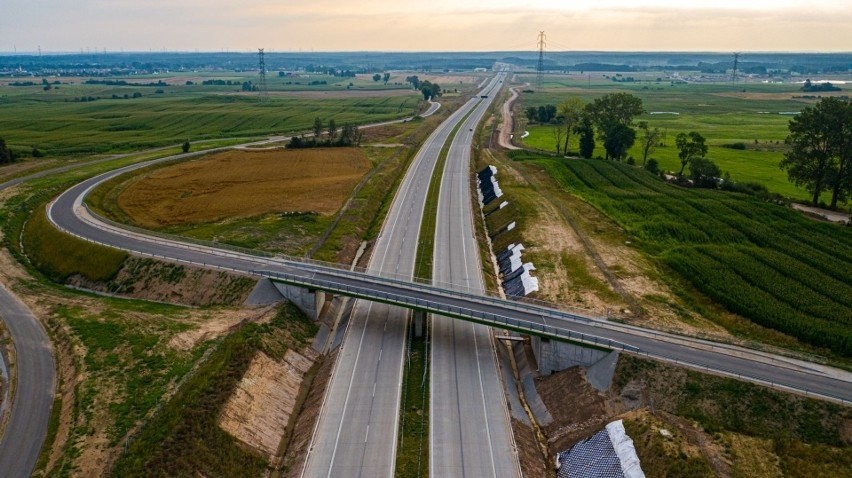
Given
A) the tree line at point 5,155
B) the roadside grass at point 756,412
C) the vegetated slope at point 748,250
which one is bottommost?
the roadside grass at point 756,412

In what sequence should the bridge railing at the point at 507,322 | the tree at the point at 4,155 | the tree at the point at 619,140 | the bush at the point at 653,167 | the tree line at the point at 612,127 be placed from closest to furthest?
the bridge railing at the point at 507,322 < the bush at the point at 653,167 < the tree at the point at 4,155 < the tree line at the point at 612,127 < the tree at the point at 619,140

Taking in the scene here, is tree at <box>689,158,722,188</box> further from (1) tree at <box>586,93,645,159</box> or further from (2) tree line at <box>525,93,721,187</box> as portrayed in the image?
(1) tree at <box>586,93,645,159</box>

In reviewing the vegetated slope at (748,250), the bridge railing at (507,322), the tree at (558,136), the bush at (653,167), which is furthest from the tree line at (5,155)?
the bush at (653,167)

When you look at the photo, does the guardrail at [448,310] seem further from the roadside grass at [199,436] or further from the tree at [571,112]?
the tree at [571,112]

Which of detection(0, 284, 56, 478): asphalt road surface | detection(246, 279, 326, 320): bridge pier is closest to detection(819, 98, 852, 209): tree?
detection(246, 279, 326, 320): bridge pier

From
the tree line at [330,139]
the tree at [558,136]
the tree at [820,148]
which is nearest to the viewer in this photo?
the tree at [820,148]

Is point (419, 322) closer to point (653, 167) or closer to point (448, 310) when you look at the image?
point (448, 310)

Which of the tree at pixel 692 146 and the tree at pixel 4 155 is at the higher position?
the tree at pixel 692 146

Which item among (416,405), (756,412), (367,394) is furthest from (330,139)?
(756,412)
